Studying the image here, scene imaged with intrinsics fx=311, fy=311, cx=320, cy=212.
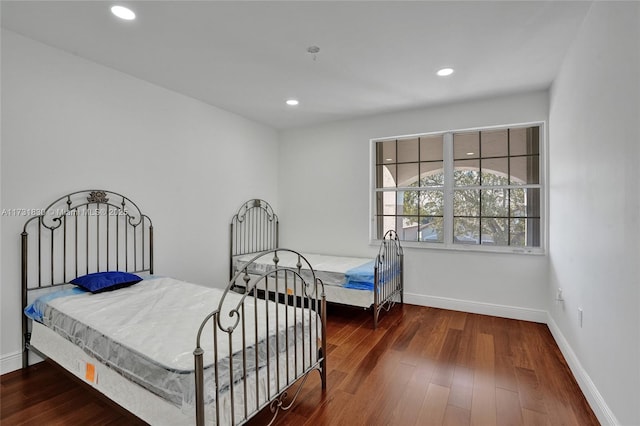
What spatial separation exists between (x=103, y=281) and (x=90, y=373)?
2.89ft

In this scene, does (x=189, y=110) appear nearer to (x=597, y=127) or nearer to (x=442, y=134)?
(x=442, y=134)

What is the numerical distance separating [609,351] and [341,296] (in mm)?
2160

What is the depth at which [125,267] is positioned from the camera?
2945 millimetres

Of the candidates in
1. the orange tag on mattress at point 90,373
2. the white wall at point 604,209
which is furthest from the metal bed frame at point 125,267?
the white wall at point 604,209

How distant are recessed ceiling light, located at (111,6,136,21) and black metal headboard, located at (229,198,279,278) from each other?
246 cm

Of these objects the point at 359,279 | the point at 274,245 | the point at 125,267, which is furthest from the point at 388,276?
the point at 125,267

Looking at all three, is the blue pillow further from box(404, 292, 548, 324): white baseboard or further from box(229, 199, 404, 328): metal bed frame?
box(404, 292, 548, 324): white baseboard

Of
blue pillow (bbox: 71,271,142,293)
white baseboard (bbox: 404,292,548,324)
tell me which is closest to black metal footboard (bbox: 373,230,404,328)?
white baseboard (bbox: 404,292,548,324)

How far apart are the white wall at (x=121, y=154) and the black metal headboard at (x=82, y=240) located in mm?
71

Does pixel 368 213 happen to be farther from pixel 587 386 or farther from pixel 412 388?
pixel 587 386

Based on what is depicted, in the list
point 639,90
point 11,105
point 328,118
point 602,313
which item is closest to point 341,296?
point 602,313

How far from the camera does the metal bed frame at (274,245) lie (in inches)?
132

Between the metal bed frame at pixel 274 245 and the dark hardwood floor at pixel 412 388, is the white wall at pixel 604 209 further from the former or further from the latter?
the metal bed frame at pixel 274 245

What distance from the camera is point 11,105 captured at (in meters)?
2.25
